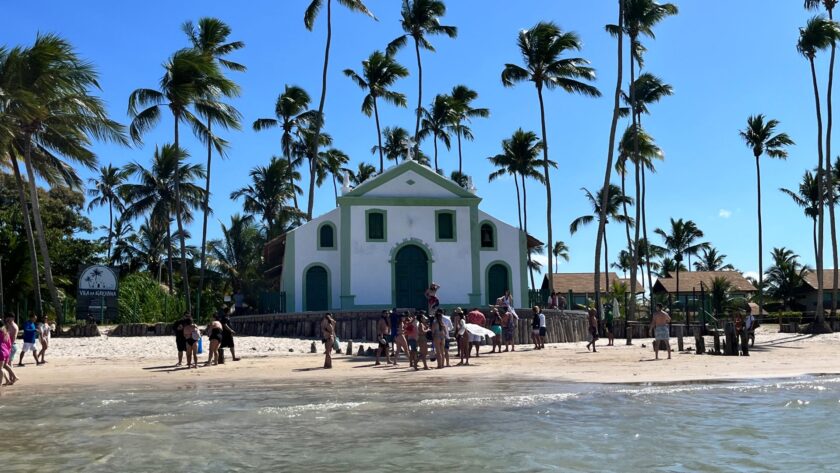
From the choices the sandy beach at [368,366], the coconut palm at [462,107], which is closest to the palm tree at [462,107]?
the coconut palm at [462,107]

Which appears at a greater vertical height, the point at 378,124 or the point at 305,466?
the point at 378,124

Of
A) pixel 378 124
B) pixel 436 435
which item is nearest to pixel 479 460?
pixel 436 435

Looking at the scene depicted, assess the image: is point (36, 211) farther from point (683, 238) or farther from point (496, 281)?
point (683, 238)

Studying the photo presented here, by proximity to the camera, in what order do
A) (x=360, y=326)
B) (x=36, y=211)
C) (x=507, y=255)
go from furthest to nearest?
(x=507, y=255), (x=36, y=211), (x=360, y=326)

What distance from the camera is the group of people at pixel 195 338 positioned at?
18391 millimetres

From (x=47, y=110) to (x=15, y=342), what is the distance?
10449mm

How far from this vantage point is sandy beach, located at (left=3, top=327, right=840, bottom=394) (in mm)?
16219

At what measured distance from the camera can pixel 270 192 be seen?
50375 millimetres

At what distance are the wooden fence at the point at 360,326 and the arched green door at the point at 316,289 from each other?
2.61 metres

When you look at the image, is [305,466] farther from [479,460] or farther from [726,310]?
[726,310]

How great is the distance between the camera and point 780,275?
57.0 metres

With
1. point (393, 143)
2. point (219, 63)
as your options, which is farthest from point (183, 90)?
point (393, 143)

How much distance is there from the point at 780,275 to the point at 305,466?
56549 mm

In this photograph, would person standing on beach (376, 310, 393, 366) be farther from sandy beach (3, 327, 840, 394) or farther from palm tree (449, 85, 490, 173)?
palm tree (449, 85, 490, 173)
